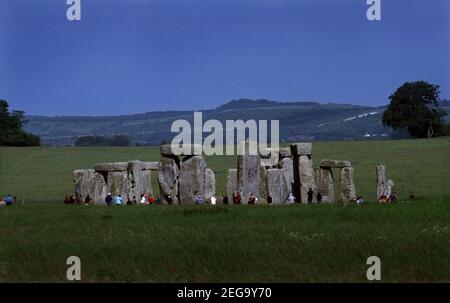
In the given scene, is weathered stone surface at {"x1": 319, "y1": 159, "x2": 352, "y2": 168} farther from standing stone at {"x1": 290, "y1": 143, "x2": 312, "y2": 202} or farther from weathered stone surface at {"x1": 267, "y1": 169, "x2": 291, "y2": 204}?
weathered stone surface at {"x1": 267, "y1": 169, "x2": 291, "y2": 204}

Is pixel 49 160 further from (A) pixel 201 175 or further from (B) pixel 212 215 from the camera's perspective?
(B) pixel 212 215

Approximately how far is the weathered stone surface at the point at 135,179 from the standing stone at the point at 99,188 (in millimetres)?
1076

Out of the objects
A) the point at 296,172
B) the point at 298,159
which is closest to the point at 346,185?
the point at 296,172

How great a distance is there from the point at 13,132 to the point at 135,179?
61.0 m

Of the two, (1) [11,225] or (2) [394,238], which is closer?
(2) [394,238]

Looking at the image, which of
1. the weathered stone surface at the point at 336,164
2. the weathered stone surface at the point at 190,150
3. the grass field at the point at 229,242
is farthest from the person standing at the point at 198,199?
the weathered stone surface at the point at 336,164

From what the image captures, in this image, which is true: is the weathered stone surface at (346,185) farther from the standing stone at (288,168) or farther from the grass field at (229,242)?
the grass field at (229,242)

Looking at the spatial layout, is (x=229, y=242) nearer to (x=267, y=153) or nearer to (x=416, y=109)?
(x=267, y=153)

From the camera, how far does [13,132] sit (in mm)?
98062

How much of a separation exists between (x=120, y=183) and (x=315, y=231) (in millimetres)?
18804
